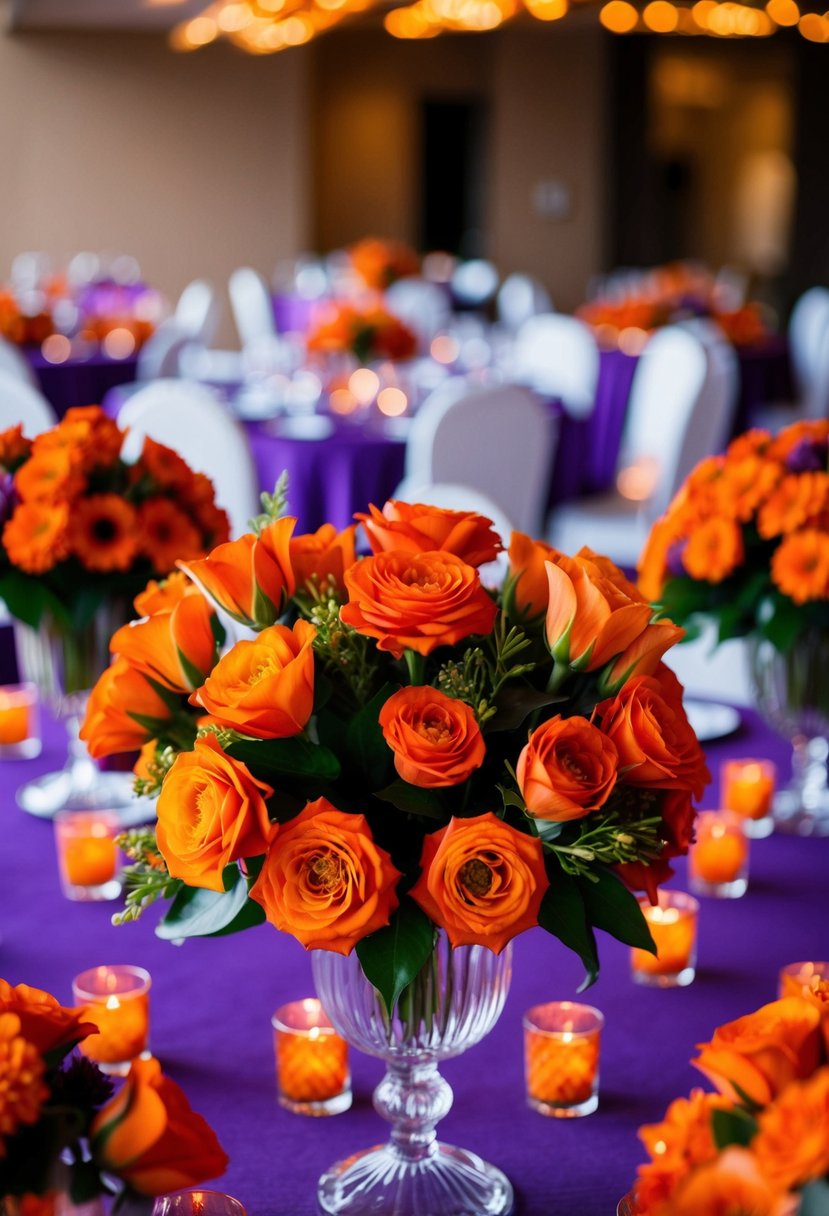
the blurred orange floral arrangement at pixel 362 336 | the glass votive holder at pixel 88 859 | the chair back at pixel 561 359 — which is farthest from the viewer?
the chair back at pixel 561 359

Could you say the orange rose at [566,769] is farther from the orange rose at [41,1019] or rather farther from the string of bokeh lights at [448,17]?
the string of bokeh lights at [448,17]

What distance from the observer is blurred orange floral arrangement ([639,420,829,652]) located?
5.25ft

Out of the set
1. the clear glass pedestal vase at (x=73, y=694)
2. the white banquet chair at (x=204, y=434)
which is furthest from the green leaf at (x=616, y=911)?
the white banquet chair at (x=204, y=434)

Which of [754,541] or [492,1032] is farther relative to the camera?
[754,541]

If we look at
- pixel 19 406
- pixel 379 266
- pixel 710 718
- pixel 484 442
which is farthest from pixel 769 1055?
pixel 379 266

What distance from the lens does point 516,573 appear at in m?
1.05

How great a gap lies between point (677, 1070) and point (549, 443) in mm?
3143

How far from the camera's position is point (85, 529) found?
1627 mm

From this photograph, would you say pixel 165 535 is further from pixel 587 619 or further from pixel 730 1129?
pixel 730 1129

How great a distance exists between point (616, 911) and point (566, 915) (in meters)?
0.04

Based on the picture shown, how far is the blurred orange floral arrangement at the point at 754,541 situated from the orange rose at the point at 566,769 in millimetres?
739

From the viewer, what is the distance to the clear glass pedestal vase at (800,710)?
5.60 feet

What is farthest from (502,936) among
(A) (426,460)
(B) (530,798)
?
(A) (426,460)

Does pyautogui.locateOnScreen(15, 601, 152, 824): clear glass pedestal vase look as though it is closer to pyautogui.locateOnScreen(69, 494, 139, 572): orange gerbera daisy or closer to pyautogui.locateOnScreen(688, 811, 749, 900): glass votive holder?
pyautogui.locateOnScreen(69, 494, 139, 572): orange gerbera daisy
